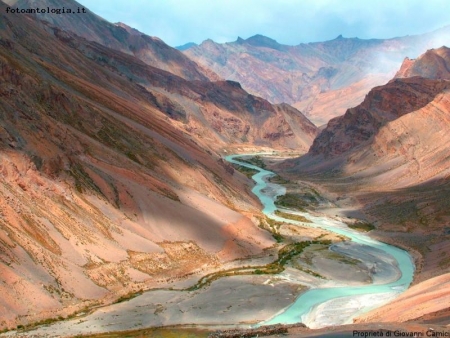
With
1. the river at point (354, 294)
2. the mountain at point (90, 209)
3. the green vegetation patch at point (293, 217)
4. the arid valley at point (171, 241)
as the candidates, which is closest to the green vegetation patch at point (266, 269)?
the arid valley at point (171, 241)

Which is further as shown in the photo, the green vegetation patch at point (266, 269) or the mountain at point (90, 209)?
the green vegetation patch at point (266, 269)

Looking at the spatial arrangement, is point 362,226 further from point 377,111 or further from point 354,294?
point 377,111

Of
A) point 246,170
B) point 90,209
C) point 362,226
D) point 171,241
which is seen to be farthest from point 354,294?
point 246,170

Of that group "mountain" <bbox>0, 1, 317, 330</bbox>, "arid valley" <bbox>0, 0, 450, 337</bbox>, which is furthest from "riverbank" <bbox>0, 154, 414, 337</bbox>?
"mountain" <bbox>0, 1, 317, 330</bbox>

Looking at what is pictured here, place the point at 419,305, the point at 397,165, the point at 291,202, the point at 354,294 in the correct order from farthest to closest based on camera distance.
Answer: the point at 397,165 → the point at 291,202 → the point at 354,294 → the point at 419,305

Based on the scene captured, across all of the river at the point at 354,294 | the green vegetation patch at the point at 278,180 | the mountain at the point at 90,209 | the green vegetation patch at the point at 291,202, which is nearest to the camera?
the mountain at the point at 90,209

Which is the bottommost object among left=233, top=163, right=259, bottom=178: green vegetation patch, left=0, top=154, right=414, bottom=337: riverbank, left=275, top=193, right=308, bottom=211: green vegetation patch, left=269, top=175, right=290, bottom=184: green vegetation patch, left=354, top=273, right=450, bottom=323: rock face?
left=0, top=154, right=414, bottom=337: riverbank

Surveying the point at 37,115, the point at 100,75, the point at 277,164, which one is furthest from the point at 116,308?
the point at 277,164

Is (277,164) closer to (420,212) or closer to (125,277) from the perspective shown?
(420,212)

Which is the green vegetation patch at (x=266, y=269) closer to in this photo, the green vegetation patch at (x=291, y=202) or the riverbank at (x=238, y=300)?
the riverbank at (x=238, y=300)

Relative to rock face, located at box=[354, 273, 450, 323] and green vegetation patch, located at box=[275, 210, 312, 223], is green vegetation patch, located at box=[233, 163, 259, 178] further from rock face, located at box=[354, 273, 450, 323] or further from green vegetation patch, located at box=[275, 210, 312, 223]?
rock face, located at box=[354, 273, 450, 323]
